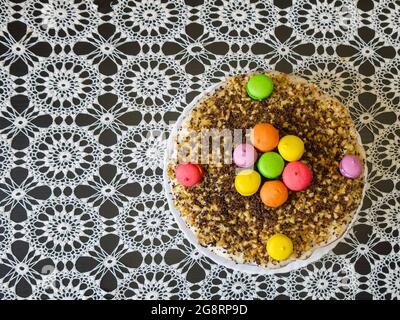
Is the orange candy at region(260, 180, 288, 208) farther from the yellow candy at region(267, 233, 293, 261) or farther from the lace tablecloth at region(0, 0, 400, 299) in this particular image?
the lace tablecloth at region(0, 0, 400, 299)

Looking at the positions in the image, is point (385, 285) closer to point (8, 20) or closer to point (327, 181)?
point (327, 181)

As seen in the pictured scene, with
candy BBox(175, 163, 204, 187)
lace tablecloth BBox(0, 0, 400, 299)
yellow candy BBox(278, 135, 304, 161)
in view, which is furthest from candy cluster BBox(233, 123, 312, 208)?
lace tablecloth BBox(0, 0, 400, 299)

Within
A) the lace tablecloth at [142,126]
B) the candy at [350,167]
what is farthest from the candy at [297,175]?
the lace tablecloth at [142,126]

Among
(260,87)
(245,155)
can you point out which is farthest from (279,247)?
(260,87)

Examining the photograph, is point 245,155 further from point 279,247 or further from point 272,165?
point 279,247

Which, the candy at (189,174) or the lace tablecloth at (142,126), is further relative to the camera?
the lace tablecloth at (142,126)

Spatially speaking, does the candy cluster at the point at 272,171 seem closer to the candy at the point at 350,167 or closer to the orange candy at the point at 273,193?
the orange candy at the point at 273,193

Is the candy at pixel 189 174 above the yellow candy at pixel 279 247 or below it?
above
